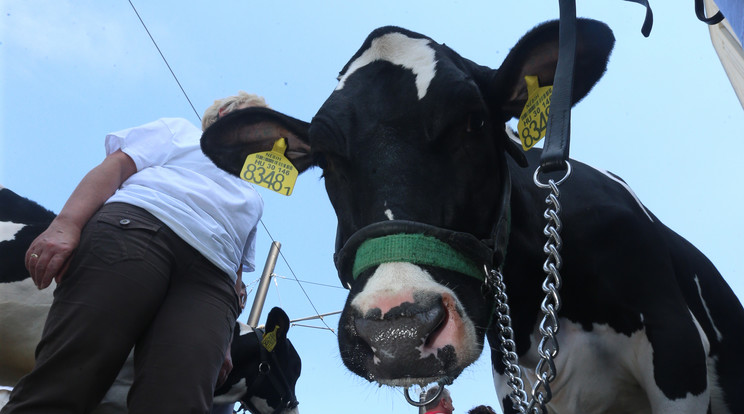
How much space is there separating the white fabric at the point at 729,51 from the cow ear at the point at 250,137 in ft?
12.3

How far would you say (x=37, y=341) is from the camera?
405cm

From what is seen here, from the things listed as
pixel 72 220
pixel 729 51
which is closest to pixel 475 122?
pixel 72 220

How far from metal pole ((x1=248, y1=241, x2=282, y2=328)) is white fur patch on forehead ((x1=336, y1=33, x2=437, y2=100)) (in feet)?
28.6

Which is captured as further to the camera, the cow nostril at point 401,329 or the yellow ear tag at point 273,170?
the yellow ear tag at point 273,170

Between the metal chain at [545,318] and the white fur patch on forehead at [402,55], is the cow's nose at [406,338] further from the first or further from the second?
the white fur patch on forehead at [402,55]

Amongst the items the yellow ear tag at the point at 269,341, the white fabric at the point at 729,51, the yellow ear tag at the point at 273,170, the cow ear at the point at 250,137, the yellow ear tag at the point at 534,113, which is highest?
the white fabric at the point at 729,51

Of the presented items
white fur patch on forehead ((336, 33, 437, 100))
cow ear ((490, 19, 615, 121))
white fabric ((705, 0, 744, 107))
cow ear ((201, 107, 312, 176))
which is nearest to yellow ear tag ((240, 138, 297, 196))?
cow ear ((201, 107, 312, 176))

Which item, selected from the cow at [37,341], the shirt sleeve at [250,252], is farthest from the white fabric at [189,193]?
the cow at [37,341]

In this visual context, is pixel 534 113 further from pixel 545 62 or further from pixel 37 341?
pixel 37 341

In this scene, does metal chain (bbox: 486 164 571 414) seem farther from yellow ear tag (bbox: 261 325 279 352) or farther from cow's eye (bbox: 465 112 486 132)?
yellow ear tag (bbox: 261 325 279 352)

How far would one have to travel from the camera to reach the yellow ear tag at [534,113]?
243cm

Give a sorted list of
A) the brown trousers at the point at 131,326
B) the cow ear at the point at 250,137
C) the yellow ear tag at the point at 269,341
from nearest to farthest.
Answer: the brown trousers at the point at 131,326 → the cow ear at the point at 250,137 → the yellow ear tag at the point at 269,341

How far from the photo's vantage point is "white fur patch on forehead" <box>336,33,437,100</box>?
96.0 inches

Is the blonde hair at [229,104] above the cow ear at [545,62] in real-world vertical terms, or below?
below
